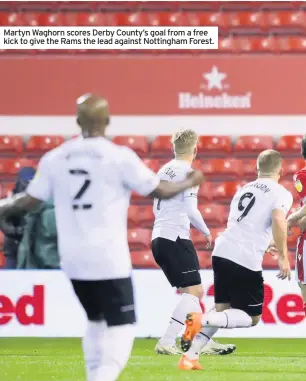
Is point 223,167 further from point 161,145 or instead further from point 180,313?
point 180,313

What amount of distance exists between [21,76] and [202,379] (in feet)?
26.9

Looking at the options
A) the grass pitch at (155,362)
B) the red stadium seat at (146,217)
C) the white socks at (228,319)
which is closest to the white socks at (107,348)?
the grass pitch at (155,362)

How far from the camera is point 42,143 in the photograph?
13758 mm

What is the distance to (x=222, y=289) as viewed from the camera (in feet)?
23.8

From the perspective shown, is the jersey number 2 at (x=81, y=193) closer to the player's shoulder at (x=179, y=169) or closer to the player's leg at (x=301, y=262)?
the player's leg at (x=301, y=262)

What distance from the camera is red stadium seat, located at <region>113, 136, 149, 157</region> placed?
13742mm

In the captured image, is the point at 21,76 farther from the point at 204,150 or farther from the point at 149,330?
the point at 149,330

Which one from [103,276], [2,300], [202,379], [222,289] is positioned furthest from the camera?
[2,300]

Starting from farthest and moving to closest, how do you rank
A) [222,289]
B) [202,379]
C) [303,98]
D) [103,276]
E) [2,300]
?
1. [303,98]
2. [2,300]
3. [222,289]
4. [202,379]
5. [103,276]

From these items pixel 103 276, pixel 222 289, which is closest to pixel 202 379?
pixel 222 289

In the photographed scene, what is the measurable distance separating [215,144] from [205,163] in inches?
11.1

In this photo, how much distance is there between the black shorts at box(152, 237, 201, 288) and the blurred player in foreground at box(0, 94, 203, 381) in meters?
3.27

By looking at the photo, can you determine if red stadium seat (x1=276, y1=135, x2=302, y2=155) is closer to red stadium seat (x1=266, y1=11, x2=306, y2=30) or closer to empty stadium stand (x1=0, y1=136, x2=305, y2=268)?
empty stadium stand (x1=0, y1=136, x2=305, y2=268)

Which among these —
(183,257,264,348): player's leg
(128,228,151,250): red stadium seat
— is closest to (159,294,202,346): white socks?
(183,257,264,348): player's leg
